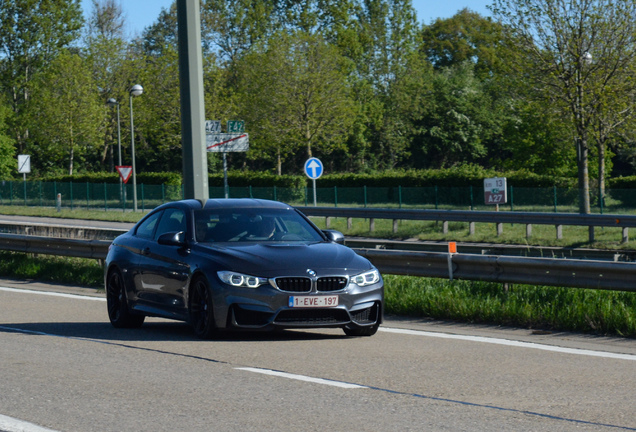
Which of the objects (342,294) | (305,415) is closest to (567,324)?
(342,294)

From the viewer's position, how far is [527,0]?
106ft

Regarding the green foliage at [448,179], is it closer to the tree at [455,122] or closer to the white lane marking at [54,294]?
the tree at [455,122]

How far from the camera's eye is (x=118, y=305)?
11.5 m

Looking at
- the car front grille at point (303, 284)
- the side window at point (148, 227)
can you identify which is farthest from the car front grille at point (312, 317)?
the side window at point (148, 227)

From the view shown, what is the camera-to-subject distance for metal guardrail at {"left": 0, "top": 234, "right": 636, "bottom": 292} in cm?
1067

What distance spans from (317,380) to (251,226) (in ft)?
11.2

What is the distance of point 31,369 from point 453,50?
8801 cm

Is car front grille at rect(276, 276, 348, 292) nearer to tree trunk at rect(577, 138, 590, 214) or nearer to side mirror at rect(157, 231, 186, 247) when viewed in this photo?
side mirror at rect(157, 231, 186, 247)

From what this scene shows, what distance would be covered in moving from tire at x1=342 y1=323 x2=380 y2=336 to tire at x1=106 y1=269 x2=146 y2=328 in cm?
238

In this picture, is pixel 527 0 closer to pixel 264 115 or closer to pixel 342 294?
pixel 342 294

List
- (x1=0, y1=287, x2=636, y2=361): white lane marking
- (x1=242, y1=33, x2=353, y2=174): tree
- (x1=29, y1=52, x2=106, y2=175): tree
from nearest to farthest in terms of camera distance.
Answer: (x1=0, y1=287, x2=636, y2=361): white lane marking
(x1=242, y1=33, x2=353, y2=174): tree
(x1=29, y1=52, x2=106, y2=175): tree

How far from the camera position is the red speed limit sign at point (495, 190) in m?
31.5

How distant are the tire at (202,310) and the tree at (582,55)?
23.4 m

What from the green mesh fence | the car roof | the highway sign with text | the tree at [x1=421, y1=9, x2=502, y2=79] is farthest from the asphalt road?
the tree at [x1=421, y1=9, x2=502, y2=79]
